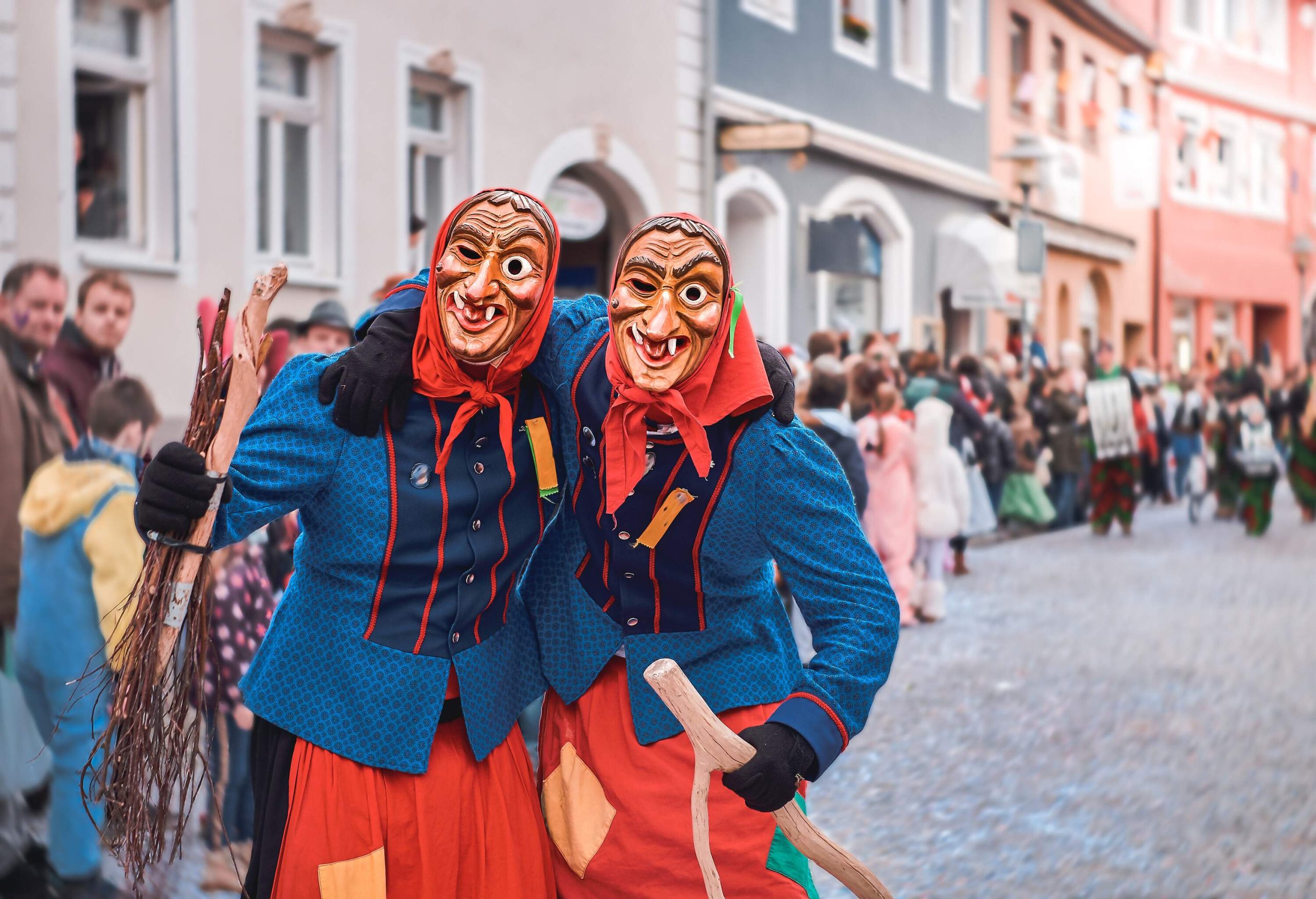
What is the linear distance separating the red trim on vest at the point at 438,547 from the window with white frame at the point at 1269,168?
34.9 m

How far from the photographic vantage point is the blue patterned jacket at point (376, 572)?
262 cm

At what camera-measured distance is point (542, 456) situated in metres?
2.75

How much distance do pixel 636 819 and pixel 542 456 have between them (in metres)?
0.65

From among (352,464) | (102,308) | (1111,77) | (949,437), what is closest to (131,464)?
(102,308)

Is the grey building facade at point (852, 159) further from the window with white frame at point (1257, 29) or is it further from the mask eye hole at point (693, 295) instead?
the window with white frame at point (1257, 29)

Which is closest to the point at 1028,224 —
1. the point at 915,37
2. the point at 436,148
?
the point at 915,37

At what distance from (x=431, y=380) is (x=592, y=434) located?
29 cm

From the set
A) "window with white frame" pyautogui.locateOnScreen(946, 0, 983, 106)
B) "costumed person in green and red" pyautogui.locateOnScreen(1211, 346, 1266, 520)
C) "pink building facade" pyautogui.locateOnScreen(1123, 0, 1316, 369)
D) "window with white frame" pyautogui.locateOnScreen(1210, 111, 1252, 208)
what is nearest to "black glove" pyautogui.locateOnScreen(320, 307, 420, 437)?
"costumed person in green and red" pyautogui.locateOnScreen(1211, 346, 1266, 520)

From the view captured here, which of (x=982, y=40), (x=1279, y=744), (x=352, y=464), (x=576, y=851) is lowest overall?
(x=1279, y=744)

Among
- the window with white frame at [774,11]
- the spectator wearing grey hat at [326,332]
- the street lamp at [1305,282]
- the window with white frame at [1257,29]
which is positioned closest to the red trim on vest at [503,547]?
the spectator wearing grey hat at [326,332]

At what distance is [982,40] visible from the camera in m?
22.1

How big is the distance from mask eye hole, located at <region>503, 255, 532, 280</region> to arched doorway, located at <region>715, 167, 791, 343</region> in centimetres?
1369

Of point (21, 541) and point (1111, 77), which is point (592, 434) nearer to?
point (21, 541)

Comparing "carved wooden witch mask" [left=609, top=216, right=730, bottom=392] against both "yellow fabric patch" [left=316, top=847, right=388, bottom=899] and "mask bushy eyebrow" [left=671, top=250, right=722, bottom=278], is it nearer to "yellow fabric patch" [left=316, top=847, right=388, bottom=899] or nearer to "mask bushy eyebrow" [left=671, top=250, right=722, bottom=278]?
"mask bushy eyebrow" [left=671, top=250, right=722, bottom=278]
